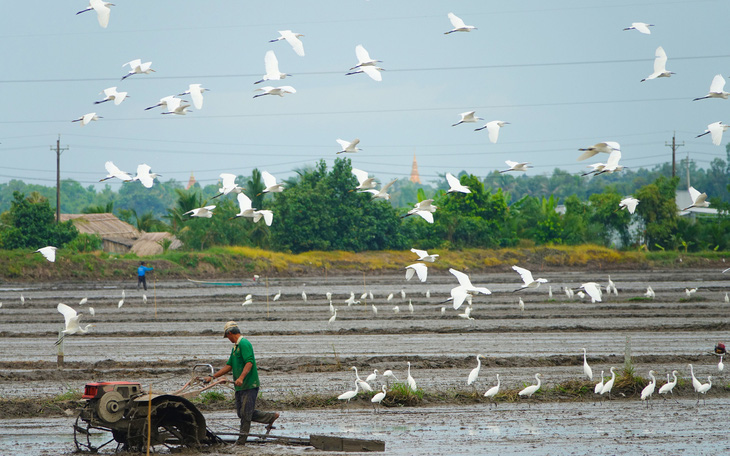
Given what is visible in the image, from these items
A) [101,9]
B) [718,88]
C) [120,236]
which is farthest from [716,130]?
[120,236]

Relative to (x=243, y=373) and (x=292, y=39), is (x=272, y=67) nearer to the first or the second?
(x=292, y=39)

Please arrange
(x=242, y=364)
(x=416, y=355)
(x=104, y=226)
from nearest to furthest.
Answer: (x=242, y=364) < (x=416, y=355) < (x=104, y=226)

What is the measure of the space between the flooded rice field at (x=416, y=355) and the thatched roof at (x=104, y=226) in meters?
20.6

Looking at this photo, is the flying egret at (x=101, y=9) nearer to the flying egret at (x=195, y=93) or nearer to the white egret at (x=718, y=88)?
the flying egret at (x=195, y=93)

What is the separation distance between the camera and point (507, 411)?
1352cm

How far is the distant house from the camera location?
5834 cm

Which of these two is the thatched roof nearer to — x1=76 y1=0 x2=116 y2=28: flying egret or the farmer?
x1=76 y1=0 x2=116 y2=28: flying egret

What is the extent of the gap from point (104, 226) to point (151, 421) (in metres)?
59.7

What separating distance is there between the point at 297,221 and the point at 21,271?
1808 cm

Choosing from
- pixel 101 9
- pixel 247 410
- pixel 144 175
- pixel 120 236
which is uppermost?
pixel 101 9

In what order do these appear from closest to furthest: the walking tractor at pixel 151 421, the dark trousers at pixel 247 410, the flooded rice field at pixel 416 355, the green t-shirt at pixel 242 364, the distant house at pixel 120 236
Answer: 1. the walking tractor at pixel 151 421
2. the green t-shirt at pixel 242 364
3. the dark trousers at pixel 247 410
4. the flooded rice field at pixel 416 355
5. the distant house at pixel 120 236

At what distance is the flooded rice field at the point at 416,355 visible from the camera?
11.7m

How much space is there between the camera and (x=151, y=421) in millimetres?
9891

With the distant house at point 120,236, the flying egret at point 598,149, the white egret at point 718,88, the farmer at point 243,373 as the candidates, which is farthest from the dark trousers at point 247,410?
the distant house at point 120,236
